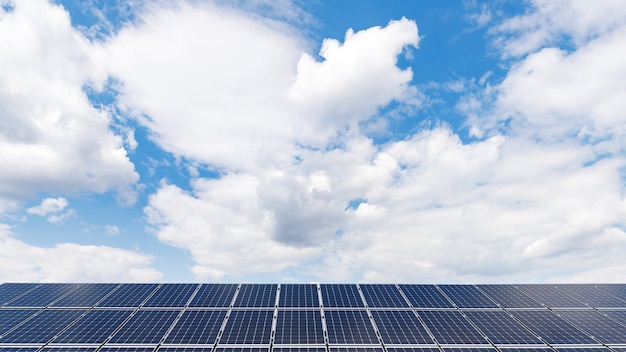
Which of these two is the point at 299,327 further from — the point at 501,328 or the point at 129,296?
the point at 129,296

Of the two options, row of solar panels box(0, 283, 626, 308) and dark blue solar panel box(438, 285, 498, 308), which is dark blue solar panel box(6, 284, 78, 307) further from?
dark blue solar panel box(438, 285, 498, 308)

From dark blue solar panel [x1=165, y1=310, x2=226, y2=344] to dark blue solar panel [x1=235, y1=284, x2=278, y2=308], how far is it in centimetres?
337

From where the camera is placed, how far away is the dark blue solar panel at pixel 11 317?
36719 mm

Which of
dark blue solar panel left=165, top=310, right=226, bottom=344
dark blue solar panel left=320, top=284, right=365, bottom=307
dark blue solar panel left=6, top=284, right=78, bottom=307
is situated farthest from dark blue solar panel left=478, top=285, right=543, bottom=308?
dark blue solar panel left=6, top=284, right=78, bottom=307

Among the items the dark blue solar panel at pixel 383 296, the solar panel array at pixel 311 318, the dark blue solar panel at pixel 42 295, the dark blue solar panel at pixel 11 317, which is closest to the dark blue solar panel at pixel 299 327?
the solar panel array at pixel 311 318

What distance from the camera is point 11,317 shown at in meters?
39.0

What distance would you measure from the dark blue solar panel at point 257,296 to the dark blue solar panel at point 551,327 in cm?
3021

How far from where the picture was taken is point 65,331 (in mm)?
35375

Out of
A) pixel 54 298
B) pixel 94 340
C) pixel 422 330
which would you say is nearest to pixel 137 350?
pixel 94 340

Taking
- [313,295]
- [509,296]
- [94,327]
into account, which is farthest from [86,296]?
[509,296]

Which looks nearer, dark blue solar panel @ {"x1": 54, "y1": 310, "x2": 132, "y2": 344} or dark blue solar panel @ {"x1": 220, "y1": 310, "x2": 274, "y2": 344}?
dark blue solar panel @ {"x1": 54, "y1": 310, "x2": 132, "y2": 344}

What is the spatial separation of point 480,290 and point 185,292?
135 ft

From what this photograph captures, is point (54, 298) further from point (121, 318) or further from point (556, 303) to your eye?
point (556, 303)

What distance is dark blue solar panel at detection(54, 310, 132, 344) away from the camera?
3406 centimetres
